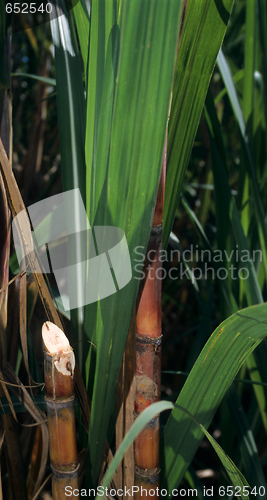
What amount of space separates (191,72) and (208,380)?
26 cm

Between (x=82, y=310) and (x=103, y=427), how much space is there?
0.33 feet

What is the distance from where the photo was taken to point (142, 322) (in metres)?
0.31

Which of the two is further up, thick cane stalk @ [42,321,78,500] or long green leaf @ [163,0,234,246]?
long green leaf @ [163,0,234,246]

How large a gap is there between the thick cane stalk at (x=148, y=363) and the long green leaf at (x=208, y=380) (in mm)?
24

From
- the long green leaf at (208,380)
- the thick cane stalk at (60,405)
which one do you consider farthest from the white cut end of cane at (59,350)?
the long green leaf at (208,380)

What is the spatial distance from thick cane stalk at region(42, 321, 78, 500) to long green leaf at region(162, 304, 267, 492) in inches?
3.7

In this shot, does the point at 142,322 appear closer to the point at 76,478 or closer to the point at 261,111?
the point at 76,478

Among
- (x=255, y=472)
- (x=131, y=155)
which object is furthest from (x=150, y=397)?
(x=255, y=472)

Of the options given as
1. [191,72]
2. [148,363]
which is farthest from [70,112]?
[148,363]

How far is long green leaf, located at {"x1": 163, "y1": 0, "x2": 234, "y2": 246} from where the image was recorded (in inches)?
11.3

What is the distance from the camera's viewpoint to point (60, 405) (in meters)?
0.28

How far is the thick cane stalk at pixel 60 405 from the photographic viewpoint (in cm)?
26

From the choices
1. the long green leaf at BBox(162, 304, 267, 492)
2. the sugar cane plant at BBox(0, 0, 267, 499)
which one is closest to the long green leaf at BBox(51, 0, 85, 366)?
the sugar cane plant at BBox(0, 0, 267, 499)

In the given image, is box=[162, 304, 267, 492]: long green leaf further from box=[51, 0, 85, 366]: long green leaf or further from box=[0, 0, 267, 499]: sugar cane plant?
box=[51, 0, 85, 366]: long green leaf
